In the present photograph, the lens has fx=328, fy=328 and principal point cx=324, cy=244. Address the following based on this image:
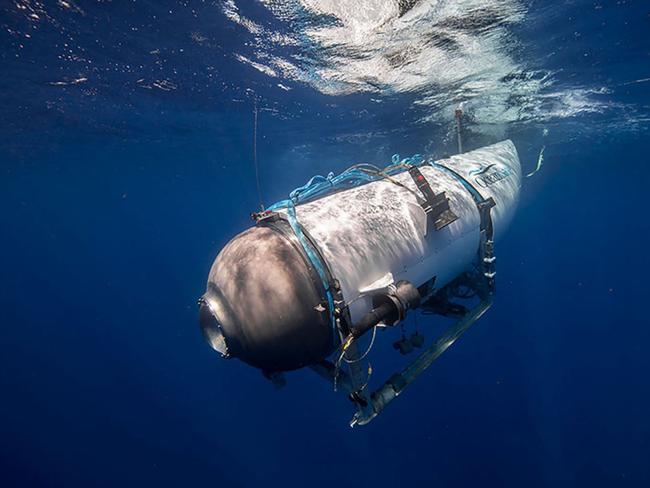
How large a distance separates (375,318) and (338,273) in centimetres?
51

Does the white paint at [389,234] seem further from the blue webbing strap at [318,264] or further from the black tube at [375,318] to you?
the black tube at [375,318]

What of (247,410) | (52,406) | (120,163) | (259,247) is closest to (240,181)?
(120,163)

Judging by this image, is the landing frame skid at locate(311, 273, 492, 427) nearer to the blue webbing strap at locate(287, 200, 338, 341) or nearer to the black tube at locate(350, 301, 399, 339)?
the black tube at locate(350, 301, 399, 339)

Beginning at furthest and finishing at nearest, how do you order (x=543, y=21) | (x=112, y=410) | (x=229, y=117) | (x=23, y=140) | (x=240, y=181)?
(x=240, y=181)
(x=112, y=410)
(x=23, y=140)
(x=229, y=117)
(x=543, y=21)

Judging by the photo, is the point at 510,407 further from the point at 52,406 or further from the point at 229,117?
the point at 52,406

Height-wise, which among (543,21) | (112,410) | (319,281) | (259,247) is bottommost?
(112,410)

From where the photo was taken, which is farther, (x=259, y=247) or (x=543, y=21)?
(x=543, y=21)

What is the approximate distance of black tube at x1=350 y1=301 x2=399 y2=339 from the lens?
2797mm

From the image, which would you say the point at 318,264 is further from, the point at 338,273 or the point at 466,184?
the point at 466,184

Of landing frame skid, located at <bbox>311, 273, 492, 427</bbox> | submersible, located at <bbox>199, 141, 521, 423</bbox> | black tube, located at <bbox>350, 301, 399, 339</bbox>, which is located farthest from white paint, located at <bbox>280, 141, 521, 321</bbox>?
landing frame skid, located at <bbox>311, 273, 492, 427</bbox>

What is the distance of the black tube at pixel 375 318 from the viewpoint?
2.80 meters

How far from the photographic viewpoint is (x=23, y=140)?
49.5 ft

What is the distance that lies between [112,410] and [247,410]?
12.5 m

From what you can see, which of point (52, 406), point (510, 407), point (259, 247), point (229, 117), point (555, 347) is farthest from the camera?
point (52, 406)
